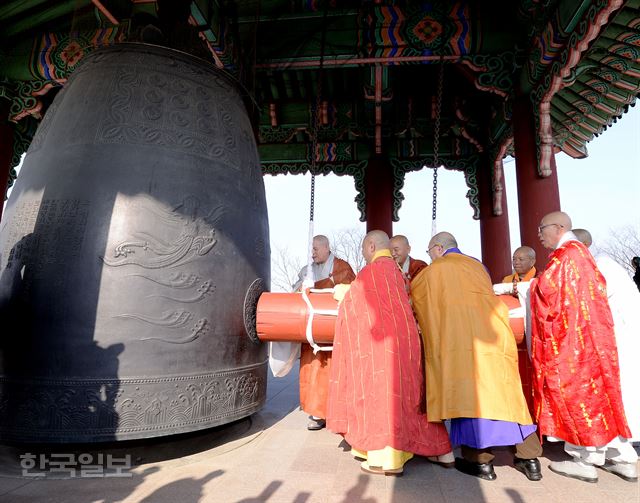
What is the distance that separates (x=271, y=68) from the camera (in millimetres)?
4809

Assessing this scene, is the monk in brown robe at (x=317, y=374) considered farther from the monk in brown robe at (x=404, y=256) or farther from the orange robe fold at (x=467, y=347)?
the orange robe fold at (x=467, y=347)

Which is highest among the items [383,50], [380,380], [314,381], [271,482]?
[383,50]

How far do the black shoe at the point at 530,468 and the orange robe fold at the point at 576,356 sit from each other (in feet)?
0.62

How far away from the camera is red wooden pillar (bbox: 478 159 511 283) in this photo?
6.81 metres

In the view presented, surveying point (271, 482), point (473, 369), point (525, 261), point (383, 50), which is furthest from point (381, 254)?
point (383, 50)

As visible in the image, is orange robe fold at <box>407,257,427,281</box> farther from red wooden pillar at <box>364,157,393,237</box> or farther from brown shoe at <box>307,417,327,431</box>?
red wooden pillar at <box>364,157,393,237</box>

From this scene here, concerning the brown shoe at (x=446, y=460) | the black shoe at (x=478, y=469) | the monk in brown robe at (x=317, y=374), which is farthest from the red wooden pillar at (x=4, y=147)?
the black shoe at (x=478, y=469)

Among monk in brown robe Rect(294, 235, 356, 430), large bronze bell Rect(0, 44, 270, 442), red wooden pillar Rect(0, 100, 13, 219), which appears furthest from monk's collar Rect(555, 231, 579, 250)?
red wooden pillar Rect(0, 100, 13, 219)

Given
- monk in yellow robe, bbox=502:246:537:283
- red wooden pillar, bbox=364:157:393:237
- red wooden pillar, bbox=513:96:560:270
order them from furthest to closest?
red wooden pillar, bbox=364:157:393:237, red wooden pillar, bbox=513:96:560:270, monk in yellow robe, bbox=502:246:537:283

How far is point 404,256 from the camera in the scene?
3814 mm

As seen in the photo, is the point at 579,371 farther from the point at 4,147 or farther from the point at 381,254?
the point at 4,147

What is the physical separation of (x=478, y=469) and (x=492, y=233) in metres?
5.70

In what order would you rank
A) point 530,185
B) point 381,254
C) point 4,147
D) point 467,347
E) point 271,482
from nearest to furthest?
1. point 271,482
2. point 467,347
3. point 381,254
4. point 530,185
5. point 4,147

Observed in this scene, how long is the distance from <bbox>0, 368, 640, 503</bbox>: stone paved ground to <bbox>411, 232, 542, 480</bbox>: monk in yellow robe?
0.62 ft
